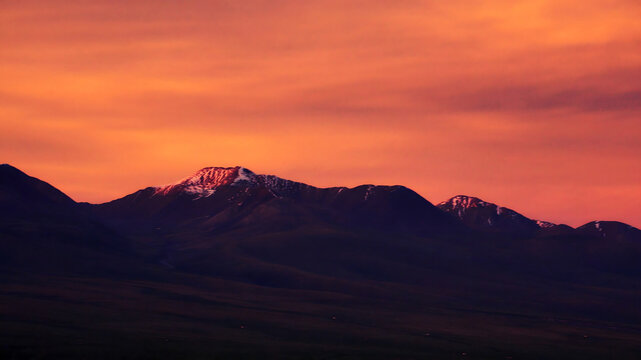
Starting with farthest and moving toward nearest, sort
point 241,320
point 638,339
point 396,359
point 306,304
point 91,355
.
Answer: point 306,304, point 638,339, point 241,320, point 396,359, point 91,355

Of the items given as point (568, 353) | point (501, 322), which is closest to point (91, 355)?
point (568, 353)

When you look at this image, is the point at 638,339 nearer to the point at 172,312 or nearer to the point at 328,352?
the point at 328,352

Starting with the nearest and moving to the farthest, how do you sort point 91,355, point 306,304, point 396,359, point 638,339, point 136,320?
point 91,355 → point 396,359 → point 136,320 → point 638,339 → point 306,304

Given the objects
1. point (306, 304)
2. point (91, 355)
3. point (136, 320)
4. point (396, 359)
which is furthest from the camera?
point (306, 304)

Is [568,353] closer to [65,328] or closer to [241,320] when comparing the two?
[241,320]

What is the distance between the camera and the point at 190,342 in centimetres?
12281

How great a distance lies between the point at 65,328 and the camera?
428 ft

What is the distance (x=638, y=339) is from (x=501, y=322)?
1063 inches

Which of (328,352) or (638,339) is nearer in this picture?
(328,352)

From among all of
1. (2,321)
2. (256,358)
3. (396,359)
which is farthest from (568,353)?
(2,321)

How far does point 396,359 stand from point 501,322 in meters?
67.9

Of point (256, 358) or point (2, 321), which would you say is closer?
point (256, 358)

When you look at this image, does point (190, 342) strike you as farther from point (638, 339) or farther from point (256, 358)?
point (638, 339)

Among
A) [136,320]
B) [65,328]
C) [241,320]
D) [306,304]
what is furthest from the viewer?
[306,304]
